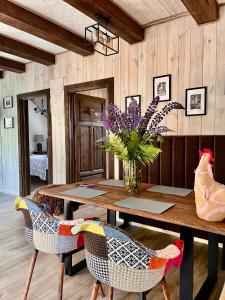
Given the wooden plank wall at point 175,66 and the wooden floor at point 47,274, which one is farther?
the wooden plank wall at point 175,66

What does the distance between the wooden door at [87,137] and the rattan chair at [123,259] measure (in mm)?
2921

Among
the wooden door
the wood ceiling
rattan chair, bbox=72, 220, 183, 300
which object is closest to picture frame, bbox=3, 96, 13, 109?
the wood ceiling

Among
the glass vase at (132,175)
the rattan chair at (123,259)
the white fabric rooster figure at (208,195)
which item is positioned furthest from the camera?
the glass vase at (132,175)

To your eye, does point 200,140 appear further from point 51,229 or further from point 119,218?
point 51,229

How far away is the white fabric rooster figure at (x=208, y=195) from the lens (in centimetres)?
124

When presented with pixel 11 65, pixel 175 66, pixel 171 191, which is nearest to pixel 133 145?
pixel 171 191

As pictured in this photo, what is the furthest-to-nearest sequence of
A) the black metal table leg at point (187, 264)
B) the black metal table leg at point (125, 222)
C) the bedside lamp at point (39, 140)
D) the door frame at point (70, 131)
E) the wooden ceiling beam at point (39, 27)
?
the bedside lamp at point (39, 140) < the door frame at point (70, 131) < the black metal table leg at point (125, 222) < the wooden ceiling beam at point (39, 27) < the black metal table leg at point (187, 264)

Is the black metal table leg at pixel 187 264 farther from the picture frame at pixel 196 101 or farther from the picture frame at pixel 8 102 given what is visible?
the picture frame at pixel 8 102

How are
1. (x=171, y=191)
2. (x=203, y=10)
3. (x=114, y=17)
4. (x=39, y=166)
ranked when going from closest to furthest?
(x=171, y=191)
(x=203, y=10)
(x=114, y=17)
(x=39, y=166)

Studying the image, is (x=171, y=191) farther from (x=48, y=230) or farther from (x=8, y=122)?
(x=8, y=122)

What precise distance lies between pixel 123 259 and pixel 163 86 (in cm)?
234

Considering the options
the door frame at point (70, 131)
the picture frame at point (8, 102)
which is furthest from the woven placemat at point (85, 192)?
the picture frame at point (8, 102)

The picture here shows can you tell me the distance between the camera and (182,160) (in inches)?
110

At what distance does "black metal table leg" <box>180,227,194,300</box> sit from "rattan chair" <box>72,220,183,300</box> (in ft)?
0.76
